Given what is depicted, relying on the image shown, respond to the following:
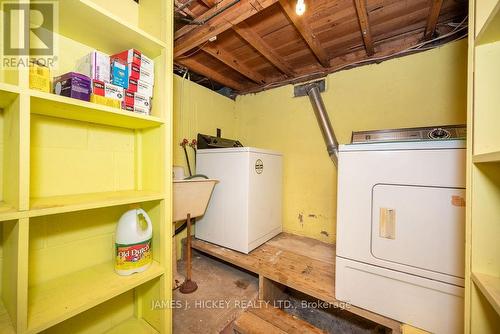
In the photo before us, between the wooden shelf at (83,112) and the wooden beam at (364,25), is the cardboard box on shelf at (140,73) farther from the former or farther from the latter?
the wooden beam at (364,25)

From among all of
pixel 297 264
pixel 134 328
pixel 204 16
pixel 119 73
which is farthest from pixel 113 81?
pixel 297 264

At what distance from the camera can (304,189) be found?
2.15m

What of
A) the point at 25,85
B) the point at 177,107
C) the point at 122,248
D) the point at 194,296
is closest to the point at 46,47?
the point at 25,85

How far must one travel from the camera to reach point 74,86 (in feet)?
2.37

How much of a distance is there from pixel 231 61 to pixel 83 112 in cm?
146

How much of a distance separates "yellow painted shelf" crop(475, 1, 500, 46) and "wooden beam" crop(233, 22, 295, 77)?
4.29 feet

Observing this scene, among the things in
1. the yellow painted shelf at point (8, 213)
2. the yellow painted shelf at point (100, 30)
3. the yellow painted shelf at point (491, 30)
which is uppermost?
the yellow painted shelf at point (100, 30)

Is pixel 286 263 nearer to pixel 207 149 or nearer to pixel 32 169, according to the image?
pixel 207 149

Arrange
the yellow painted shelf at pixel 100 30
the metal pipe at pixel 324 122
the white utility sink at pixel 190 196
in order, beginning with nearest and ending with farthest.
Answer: the yellow painted shelf at pixel 100 30 → the white utility sink at pixel 190 196 → the metal pipe at pixel 324 122

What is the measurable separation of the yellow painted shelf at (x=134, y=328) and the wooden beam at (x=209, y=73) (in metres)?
2.04

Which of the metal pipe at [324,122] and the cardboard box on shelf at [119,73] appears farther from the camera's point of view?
the metal pipe at [324,122]

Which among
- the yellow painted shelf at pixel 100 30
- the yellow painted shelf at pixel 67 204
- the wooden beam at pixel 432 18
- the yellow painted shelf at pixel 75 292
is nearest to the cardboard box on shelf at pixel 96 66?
the yellow painted shelf at pixel 100 30

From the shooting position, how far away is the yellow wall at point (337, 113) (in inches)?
60.1

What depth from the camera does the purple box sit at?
2.37 feet
